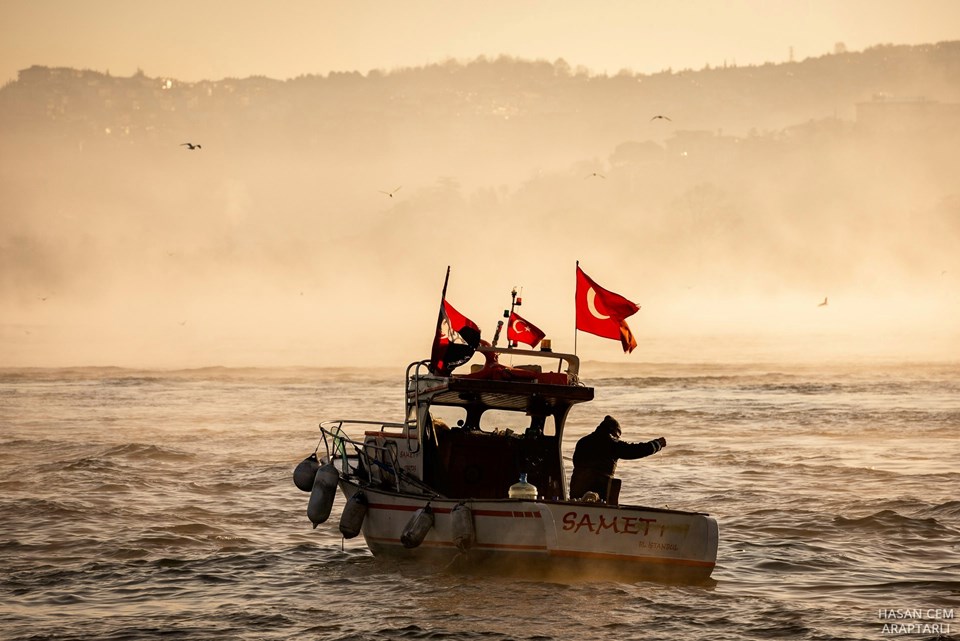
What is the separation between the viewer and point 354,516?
20.1 meters

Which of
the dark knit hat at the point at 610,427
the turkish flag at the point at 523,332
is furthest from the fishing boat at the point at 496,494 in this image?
the dark knit hat at the point at 610,427

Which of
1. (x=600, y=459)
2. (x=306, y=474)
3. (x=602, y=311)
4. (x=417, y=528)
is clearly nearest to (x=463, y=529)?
(x=417, y=528)

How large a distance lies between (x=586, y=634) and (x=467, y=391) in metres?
4.33

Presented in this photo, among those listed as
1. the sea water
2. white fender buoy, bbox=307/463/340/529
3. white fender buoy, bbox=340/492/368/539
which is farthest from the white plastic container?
white fender buoy, bbox=307/463/340/529

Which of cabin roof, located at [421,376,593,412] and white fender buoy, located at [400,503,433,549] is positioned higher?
cabin roof, located at [421,376,593,412]

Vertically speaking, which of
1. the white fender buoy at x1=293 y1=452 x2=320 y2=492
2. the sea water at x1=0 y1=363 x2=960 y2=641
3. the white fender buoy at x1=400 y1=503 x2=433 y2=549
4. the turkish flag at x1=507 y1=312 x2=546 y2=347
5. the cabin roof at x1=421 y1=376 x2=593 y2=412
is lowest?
the sea water at x1=0 y1=363 x2=960 y2=641

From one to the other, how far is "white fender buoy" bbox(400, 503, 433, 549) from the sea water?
2.10 feet

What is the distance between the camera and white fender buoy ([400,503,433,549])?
18.7 m

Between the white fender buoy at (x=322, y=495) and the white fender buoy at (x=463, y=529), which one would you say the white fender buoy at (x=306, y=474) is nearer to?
the white fender buoy at (x=322, y=495)

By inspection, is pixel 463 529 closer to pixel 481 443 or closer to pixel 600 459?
pixel 600 459

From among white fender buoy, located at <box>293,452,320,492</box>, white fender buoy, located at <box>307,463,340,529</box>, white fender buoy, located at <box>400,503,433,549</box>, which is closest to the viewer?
white fender buoy, located at <box>400,503,433,549</box>

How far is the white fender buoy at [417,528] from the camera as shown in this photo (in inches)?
737

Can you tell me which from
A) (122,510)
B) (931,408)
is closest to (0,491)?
(122,510)

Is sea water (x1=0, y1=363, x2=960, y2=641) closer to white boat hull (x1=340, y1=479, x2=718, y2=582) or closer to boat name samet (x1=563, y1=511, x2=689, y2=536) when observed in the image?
white boat hull (x1=340, y1=479, x2=718, y2=582)
